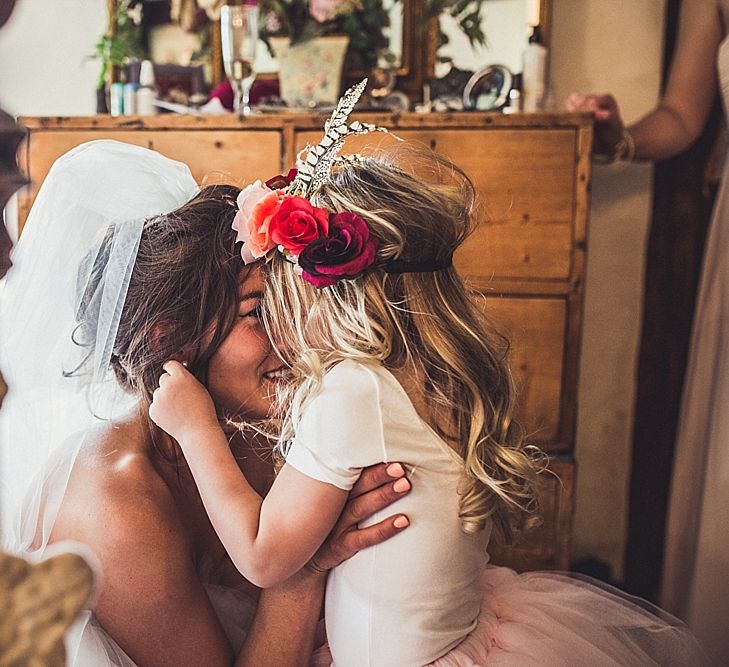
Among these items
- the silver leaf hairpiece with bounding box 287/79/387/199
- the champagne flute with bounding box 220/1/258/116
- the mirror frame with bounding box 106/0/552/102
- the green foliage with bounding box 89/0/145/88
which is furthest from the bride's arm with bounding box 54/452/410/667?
the green foliage with bounding box 89/0/145/88

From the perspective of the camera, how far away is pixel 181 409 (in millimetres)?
1061

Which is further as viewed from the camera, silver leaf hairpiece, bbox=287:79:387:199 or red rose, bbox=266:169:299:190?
red rose, bbox=266:169:299:190

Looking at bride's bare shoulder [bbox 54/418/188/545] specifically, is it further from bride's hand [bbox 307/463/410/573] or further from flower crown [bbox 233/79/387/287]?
flower crown [bbox 233/79/387/287]

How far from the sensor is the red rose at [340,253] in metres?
0.99

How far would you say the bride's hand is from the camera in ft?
3.40

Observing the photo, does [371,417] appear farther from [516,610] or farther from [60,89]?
[60,89]

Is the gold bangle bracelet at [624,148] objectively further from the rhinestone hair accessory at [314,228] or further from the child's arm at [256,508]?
the child's arm at [256,508]

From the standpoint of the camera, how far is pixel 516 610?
46.2 inches

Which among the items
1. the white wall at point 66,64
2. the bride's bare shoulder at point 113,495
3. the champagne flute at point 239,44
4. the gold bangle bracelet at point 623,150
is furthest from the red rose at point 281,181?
the white wall at point 66,64

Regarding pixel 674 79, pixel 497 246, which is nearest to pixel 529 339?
pixel 497 246

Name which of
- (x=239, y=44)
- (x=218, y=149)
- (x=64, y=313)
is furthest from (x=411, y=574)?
(x=239, y=44)

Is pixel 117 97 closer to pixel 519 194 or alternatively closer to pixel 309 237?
pixel 519 194

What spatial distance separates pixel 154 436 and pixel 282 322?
263 millimetres

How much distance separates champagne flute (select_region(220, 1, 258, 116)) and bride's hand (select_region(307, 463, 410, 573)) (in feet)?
4.43
